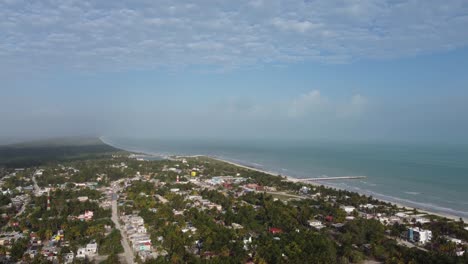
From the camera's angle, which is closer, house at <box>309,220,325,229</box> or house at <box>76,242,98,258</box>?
house at <box>76,242,98,258</box>

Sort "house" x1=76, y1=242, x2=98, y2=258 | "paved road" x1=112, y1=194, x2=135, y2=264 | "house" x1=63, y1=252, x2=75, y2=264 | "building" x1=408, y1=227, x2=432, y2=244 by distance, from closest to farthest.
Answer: "house" x1=63, y1=252, x2=75, y2=264 → "paved road" x1=112, y1=194, x2=135, y2=264 → "house" x1=76, y1=242, x2=98, y2=258 → "building" x1=408, y1=227, x2=432, y2=244

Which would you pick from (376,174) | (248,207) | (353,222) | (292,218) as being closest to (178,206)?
(248,207)

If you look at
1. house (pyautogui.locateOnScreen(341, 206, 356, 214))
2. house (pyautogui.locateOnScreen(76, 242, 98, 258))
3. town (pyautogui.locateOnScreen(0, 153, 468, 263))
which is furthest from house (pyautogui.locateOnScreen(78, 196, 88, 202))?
house (pyautogui.locateOnScreen(341, 206, 356, 214))

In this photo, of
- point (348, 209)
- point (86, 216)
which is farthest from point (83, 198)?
point (348, 209)

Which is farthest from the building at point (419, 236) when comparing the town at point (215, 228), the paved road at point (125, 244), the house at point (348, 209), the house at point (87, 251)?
the house at point (87, 251)

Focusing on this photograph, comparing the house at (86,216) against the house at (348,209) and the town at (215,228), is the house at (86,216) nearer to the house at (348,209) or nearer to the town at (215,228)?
the town at (215,228)

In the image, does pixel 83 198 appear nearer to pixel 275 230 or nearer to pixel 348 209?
pixel 275 230

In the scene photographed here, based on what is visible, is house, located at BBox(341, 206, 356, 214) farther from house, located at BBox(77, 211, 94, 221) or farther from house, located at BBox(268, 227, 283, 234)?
house, located at BBox(77, 211, 94, 221)
